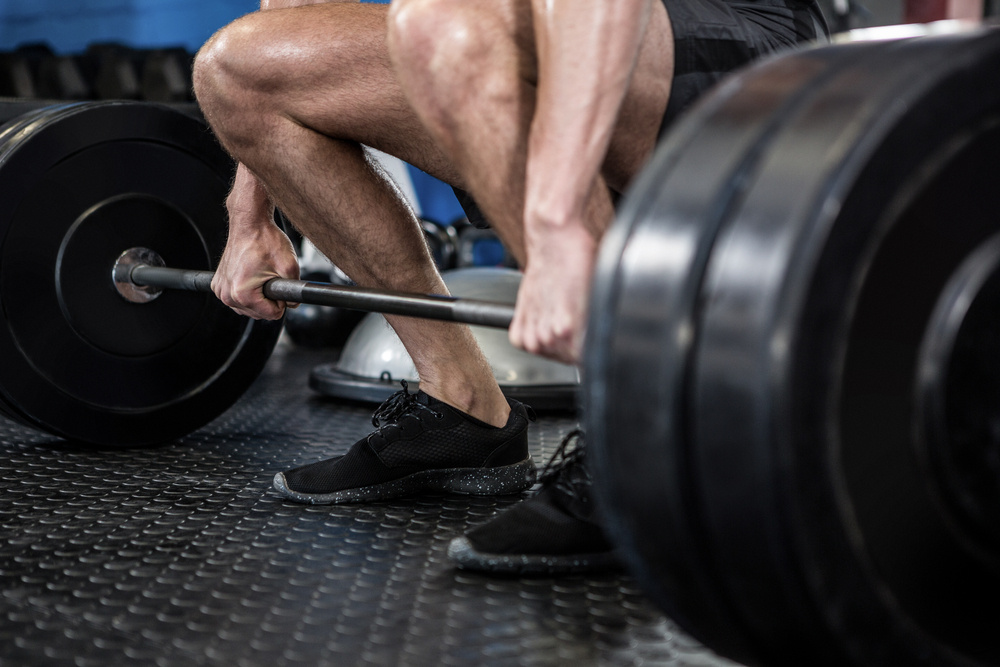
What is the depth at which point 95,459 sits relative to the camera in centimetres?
147

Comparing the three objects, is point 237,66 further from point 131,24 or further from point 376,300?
point 131,24

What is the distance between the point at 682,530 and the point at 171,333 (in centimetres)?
126

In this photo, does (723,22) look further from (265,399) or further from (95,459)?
(265,399)

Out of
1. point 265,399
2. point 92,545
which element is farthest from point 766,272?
point 265,399

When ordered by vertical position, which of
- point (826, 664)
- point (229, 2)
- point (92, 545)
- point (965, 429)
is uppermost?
point (229, 2)

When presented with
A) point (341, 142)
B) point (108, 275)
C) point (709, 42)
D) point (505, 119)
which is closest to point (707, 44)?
point (709, 42)

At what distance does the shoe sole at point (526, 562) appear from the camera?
924 millimetres

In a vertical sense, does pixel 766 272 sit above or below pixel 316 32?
below

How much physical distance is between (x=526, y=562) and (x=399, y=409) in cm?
41

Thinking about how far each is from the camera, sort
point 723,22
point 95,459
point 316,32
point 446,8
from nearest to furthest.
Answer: point 446,8, point 723,22, point 316,32, point 95,459

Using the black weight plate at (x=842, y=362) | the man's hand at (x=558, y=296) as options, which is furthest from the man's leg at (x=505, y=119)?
the black weight plate at (x=842, y=362)

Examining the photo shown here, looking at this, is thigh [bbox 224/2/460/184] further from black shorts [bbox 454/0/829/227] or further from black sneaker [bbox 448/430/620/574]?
black sneaker [bbox 448/430/620/574]

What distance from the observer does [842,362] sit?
0.53 meters

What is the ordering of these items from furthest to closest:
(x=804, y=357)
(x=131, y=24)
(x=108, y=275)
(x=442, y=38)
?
(x=131, y=24) < (x=108, y=275) < (x=442, y=38) < (x=804, y=357)
